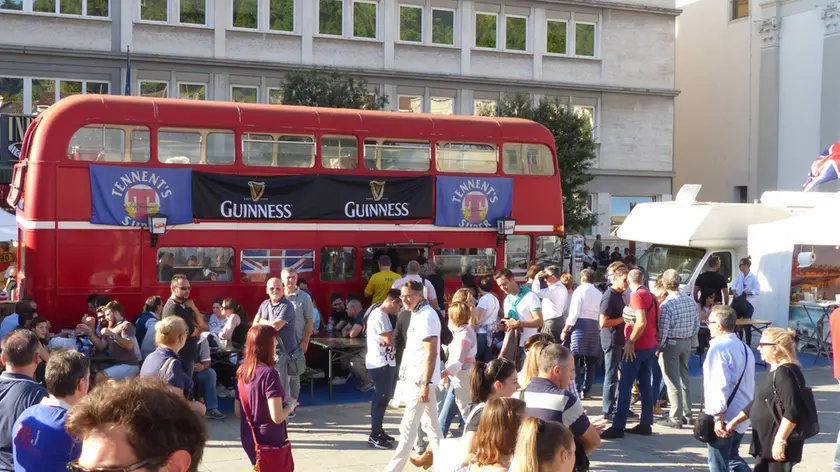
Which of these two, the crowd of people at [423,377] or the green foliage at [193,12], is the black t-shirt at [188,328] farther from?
the green foliage at [193,12]

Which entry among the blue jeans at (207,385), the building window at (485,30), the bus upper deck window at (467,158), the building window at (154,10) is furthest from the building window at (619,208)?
the blue jeans at (207,385)

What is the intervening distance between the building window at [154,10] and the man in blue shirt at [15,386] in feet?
78.7

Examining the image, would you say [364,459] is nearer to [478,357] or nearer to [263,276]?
[478,357]

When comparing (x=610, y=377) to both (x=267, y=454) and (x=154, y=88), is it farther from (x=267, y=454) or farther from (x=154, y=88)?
(x=154, y=88)

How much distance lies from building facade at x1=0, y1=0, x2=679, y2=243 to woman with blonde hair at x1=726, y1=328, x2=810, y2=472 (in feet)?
76.5

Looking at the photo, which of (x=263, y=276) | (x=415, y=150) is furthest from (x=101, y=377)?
(x=415, y=150)

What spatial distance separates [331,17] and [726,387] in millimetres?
25208

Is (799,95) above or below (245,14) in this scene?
below

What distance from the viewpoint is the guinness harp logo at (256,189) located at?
14047mm

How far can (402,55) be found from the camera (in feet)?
102

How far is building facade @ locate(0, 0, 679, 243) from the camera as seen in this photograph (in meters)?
26.8

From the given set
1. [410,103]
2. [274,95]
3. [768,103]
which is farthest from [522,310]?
[768,103]

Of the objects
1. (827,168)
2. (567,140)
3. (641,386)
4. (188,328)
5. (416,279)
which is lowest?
(641,386)

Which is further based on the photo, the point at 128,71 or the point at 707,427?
the point at 128,71
